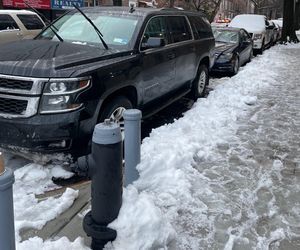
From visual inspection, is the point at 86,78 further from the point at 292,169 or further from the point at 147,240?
the point at 292,169

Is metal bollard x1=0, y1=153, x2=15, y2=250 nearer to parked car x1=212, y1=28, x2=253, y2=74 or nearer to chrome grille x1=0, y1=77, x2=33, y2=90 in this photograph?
chrome grille x1=0, y1=77, x2=33, y2=90

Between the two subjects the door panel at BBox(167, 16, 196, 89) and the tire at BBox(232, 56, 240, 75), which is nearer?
the door panel at BBox(167, 16, 196, 89)

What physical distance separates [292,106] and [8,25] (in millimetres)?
9363

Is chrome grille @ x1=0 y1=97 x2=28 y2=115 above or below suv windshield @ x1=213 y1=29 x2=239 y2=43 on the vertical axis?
below

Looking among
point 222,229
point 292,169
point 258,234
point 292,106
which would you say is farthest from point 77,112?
point 292,106

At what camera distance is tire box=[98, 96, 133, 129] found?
15.9 ft

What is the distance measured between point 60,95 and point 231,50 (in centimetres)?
922

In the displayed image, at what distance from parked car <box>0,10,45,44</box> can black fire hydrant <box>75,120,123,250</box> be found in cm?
1036

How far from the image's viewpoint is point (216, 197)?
4168mm

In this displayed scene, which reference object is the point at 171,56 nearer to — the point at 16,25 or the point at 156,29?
the point at 156,29

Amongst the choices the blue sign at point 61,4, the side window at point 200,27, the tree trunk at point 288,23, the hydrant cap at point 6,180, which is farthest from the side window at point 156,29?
the blue sign at point 61,4

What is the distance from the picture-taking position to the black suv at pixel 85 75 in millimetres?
4242

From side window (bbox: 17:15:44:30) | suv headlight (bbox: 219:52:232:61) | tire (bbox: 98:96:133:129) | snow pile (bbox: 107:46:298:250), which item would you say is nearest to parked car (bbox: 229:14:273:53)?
suv headlight (bbox: 219:52:232:61)

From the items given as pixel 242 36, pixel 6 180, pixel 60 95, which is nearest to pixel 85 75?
pixel 60 95
